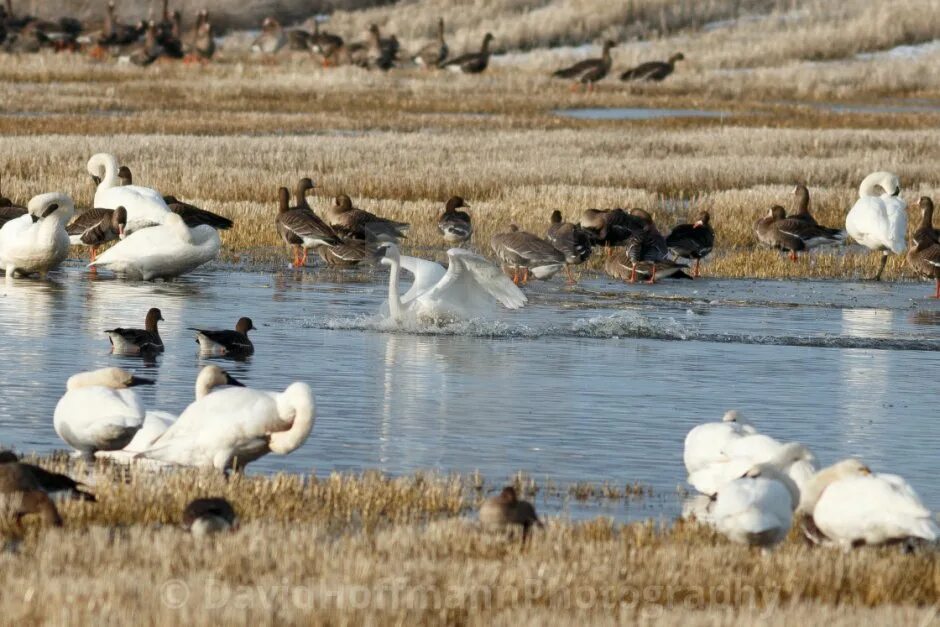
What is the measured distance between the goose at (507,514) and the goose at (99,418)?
214cm

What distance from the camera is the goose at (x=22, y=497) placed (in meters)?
7.74

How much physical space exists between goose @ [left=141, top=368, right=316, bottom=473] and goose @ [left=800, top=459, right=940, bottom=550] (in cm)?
266

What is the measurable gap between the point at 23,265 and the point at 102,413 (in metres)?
10.6

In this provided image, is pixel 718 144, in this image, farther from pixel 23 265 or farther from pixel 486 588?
pixel 486 588

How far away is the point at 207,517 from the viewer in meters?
7.66

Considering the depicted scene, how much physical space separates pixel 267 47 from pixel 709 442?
230ft

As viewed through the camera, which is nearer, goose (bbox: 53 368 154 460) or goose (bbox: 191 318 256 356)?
goose (bbox: 53 368 154 460)

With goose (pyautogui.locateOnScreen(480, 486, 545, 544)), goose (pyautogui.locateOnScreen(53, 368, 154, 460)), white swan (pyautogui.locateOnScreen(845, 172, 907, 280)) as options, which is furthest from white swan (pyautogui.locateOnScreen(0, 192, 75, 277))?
goose (pyautogui.locateOnScreen(480, 486, 545, 544))

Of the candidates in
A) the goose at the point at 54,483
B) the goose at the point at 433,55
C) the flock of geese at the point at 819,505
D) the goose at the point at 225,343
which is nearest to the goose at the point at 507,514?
the flock of geese at the point at 819,505

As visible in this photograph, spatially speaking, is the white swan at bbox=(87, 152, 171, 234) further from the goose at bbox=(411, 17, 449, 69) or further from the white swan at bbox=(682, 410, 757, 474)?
the goose at bbox=(411, 17, 449, 69)

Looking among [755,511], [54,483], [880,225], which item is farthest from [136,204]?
[755,511]

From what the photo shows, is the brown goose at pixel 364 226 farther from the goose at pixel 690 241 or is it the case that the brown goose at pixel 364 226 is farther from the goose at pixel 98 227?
the goose at pixel 690 241

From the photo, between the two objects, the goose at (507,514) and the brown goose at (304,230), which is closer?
the goose at (507,514)

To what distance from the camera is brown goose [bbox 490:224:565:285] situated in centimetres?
1908
